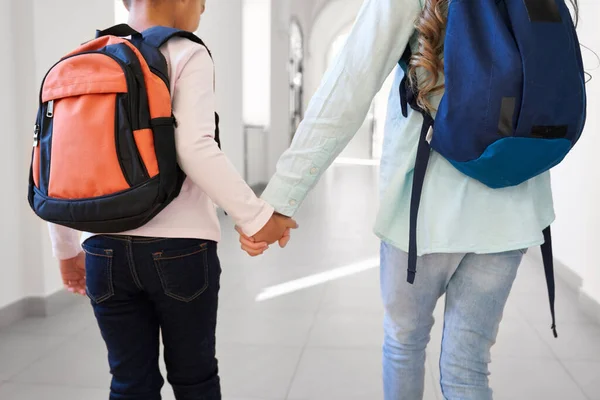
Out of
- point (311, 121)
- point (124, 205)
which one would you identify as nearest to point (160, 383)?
point (124, 205)

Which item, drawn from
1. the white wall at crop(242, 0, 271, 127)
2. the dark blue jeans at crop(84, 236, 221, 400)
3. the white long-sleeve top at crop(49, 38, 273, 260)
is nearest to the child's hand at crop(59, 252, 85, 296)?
the dark blue jeans at crop(84, 236, 221, 400)

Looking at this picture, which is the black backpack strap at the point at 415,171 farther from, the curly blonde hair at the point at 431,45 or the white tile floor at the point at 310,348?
the white tile floor at the point at 310,348

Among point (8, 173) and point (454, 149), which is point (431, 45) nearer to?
point (454, 149)

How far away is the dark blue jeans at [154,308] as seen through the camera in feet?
3.38

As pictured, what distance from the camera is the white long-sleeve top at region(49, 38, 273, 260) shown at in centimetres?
99

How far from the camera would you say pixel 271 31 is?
24.5ft

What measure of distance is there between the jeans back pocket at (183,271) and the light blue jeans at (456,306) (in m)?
0.36

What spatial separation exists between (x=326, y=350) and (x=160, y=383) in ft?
3.43

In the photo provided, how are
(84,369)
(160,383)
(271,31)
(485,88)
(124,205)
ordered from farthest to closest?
(271,31) < (84,369) < (160,383) < (124,205) < (485,88)

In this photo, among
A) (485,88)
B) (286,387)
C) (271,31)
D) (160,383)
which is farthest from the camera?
(271,31)

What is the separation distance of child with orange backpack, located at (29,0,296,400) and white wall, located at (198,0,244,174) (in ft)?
12.7

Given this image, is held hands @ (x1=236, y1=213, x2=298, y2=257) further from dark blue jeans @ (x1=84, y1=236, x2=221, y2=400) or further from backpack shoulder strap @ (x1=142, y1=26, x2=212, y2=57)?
backpack shoulder strap @ (x1=142, y1=26, x2=212, y2=57)

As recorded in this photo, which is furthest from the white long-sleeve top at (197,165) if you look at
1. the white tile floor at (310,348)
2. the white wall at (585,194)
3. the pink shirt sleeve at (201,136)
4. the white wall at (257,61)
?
the white wall at (257,61)

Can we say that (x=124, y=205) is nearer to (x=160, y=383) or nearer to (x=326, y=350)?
(x=160, y=383)
